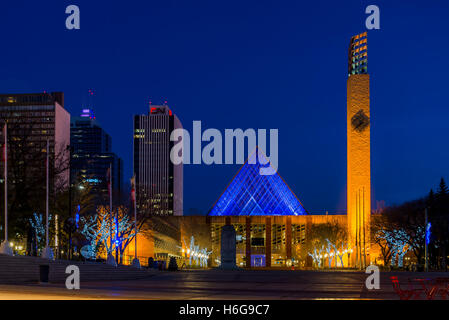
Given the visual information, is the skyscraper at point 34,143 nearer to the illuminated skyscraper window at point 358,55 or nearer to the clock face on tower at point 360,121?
the clock face on tower at point 360,121

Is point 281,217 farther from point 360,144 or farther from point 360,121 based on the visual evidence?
point 360,121

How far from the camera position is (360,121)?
79.9 metres

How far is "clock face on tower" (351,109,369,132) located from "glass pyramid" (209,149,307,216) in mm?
21608

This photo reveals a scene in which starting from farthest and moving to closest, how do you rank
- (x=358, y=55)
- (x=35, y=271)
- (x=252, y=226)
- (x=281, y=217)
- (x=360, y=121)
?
(x=252, y=226) < (x=281, y=217) < (x=358, y=55) < (x=360, y=121) < (x=35, y=271)

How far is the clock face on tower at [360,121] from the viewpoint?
79.9 metres

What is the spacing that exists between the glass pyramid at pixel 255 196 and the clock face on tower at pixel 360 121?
21.6 meters

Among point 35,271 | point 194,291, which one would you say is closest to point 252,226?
point 35,271

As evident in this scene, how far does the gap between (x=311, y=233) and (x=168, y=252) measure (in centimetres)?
2083

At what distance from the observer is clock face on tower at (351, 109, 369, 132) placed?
79.9 meters

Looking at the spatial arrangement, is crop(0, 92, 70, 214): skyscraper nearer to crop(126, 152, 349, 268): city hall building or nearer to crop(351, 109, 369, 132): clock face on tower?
crop(126, 152, 349, 268): city hall building

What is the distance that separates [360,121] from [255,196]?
2564 centimetres
